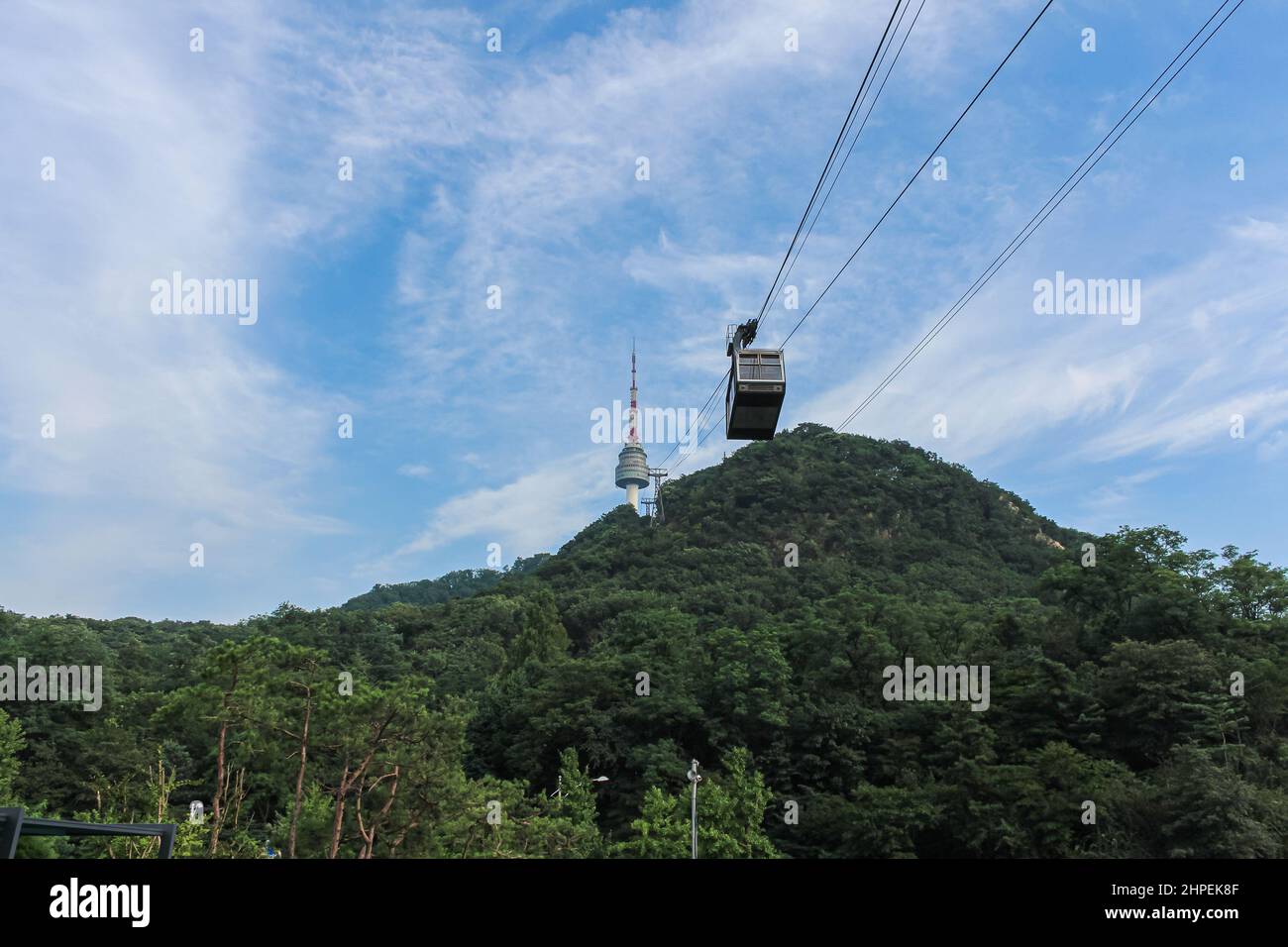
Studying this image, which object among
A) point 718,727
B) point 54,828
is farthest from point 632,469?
point 54,828

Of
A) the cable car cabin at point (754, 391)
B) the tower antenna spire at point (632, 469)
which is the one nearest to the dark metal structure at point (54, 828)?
the cable car cabin at point (754, 391)

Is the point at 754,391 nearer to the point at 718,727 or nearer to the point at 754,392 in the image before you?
the point at 754,392

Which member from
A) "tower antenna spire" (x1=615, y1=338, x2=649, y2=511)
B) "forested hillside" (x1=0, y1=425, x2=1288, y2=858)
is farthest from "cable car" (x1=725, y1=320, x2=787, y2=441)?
"tower antenna spire" (x1=615, y1=338, x2=649, y2=511)

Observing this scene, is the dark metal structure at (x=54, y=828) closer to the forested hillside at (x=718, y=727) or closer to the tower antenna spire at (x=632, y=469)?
the forested hillside at (x=718, y=727)

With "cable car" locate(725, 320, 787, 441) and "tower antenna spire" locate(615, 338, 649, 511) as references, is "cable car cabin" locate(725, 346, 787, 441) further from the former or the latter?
"tower antenna spire" locate(615, 338, 649, 511)
